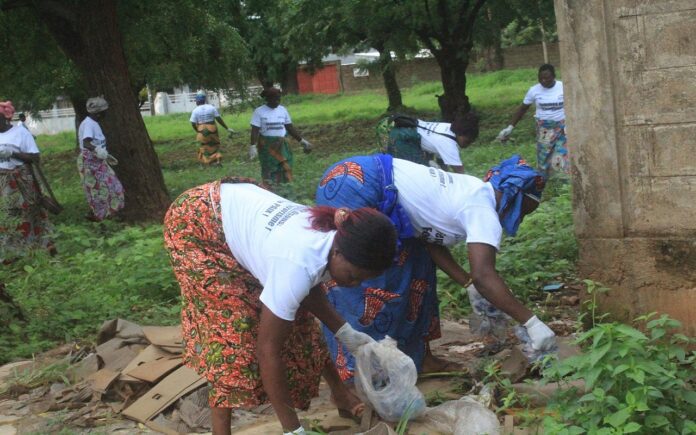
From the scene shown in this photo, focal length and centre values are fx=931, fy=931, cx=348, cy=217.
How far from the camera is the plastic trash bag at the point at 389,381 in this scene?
369 cm

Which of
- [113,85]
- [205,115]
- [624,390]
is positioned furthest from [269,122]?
[624,390]

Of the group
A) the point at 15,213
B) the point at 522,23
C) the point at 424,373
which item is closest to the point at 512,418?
the point at 424,373

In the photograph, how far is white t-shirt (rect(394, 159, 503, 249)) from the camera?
3.91 m

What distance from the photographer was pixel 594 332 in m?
3.28

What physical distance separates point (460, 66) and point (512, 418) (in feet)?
50.6

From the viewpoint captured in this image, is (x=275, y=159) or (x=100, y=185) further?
(x=275, y=159)

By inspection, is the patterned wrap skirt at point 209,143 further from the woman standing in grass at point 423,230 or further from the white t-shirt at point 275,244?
the white t-shirt at point 275,244

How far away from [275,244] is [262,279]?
19cm

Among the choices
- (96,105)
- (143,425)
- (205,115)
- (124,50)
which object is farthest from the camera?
(205,115)

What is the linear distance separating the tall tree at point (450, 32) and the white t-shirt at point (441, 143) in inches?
465

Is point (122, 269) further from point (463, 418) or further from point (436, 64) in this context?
point (436, 64)

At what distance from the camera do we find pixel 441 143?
618 cm

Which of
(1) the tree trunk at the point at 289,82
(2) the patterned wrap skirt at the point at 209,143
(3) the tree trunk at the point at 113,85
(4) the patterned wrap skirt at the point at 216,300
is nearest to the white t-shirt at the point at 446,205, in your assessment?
(4) the patterned wrap skirt at the point at 216,300

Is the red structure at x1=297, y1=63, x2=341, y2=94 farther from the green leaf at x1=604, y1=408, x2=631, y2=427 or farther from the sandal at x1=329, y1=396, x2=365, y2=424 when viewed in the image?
the green leaf at x1=604, y1=408, x2=631, y2=427
